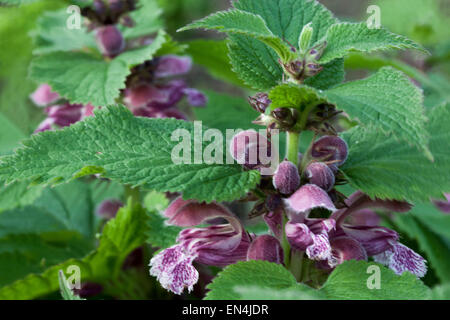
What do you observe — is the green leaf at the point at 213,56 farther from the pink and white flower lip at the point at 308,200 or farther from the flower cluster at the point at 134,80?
the pink and white flower lip at the point at 308,200

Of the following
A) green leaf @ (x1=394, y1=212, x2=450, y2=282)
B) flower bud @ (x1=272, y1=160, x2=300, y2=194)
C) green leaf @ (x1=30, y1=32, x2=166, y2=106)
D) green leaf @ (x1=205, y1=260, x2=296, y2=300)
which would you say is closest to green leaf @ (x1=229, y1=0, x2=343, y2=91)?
flower bud @ (x1=272, y1=160, x2=300, y2=194)

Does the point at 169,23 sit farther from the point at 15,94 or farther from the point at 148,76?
the point at 148,76

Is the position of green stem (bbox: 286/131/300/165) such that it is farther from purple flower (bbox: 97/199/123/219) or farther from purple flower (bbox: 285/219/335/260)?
purple flower (bbox: 97/199/123/219)

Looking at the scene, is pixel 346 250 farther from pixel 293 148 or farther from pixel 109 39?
pixel 109 39

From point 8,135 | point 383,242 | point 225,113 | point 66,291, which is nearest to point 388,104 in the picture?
point 383,242

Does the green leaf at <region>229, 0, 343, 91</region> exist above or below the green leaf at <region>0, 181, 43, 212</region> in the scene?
above

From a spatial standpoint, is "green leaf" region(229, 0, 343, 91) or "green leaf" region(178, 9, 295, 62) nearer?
"green leaf" region(178, 9, 295, 62)
